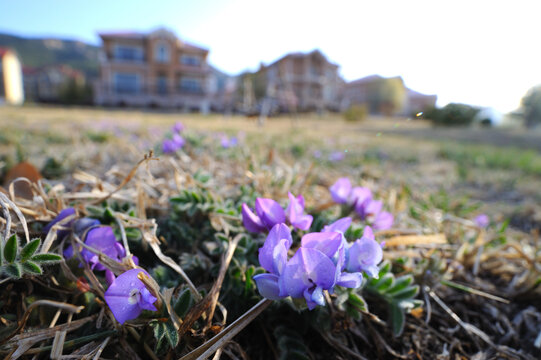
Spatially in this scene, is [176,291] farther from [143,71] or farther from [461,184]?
[143,71]

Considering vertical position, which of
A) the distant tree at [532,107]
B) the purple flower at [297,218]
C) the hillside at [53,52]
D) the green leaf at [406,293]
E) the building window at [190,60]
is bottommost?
the green leaf at [406,293]

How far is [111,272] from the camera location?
0.65 meters

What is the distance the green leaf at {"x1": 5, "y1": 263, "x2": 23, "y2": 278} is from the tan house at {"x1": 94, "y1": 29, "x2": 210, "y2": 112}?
25662 millimetres

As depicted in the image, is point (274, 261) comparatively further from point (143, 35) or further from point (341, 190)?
point (143, 35)

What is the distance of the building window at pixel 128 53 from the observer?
24.9 meters

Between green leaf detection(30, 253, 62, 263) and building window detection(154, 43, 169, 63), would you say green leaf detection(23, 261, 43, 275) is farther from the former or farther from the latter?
building window detection(154, 43, 169, 63)

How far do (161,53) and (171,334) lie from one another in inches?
1131

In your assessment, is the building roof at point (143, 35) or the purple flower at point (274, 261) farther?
the building roof at point (143, 35)

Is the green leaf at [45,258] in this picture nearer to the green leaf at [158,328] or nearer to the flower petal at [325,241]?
the green leaf at [158,328]

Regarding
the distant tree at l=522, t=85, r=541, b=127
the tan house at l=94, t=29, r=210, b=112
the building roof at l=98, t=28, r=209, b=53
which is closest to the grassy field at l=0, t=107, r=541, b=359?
the distant tree at l=522, t=85, r=541, b=127

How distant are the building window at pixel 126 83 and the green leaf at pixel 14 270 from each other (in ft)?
90.3

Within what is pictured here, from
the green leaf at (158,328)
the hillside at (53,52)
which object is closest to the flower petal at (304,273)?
the green leaf at (158,328)

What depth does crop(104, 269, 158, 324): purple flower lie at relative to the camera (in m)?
0.55

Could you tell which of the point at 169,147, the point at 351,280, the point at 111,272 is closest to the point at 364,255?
the point at 351,280
